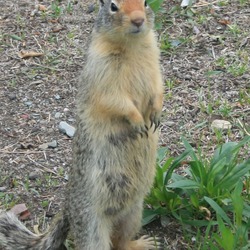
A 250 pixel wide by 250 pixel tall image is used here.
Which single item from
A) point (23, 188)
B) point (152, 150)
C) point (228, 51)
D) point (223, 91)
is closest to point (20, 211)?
point (23, 188)

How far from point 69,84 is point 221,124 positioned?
1314 mm

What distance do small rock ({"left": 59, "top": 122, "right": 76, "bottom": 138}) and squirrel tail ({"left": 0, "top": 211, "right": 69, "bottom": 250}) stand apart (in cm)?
111

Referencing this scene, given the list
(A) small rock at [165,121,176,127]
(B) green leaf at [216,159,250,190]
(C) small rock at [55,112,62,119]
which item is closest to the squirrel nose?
(B) green leaf at [216,159,250,190]

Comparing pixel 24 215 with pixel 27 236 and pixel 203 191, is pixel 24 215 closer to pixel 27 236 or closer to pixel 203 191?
pixel 27 236

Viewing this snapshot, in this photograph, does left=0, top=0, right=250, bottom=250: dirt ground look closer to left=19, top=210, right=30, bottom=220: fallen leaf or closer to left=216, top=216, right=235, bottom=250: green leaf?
left=19, top=210, right=30, bottom=220: fallen leaf

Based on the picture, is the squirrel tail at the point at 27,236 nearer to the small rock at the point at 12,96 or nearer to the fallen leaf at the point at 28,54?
the small rock at the point at 12,96

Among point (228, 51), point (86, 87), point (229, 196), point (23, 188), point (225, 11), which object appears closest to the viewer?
point (86, 87)

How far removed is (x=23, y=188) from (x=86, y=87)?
1.18 metres

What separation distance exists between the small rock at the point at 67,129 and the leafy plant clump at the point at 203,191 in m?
0.93

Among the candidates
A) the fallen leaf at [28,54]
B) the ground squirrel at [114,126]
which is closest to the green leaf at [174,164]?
the ground squirrel at [114,126]

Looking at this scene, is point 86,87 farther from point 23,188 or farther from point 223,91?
point 223,91

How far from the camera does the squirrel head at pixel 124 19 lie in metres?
4.04

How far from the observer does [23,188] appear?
519 centimetres

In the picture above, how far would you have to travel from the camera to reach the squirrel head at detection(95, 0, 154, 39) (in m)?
4.04
